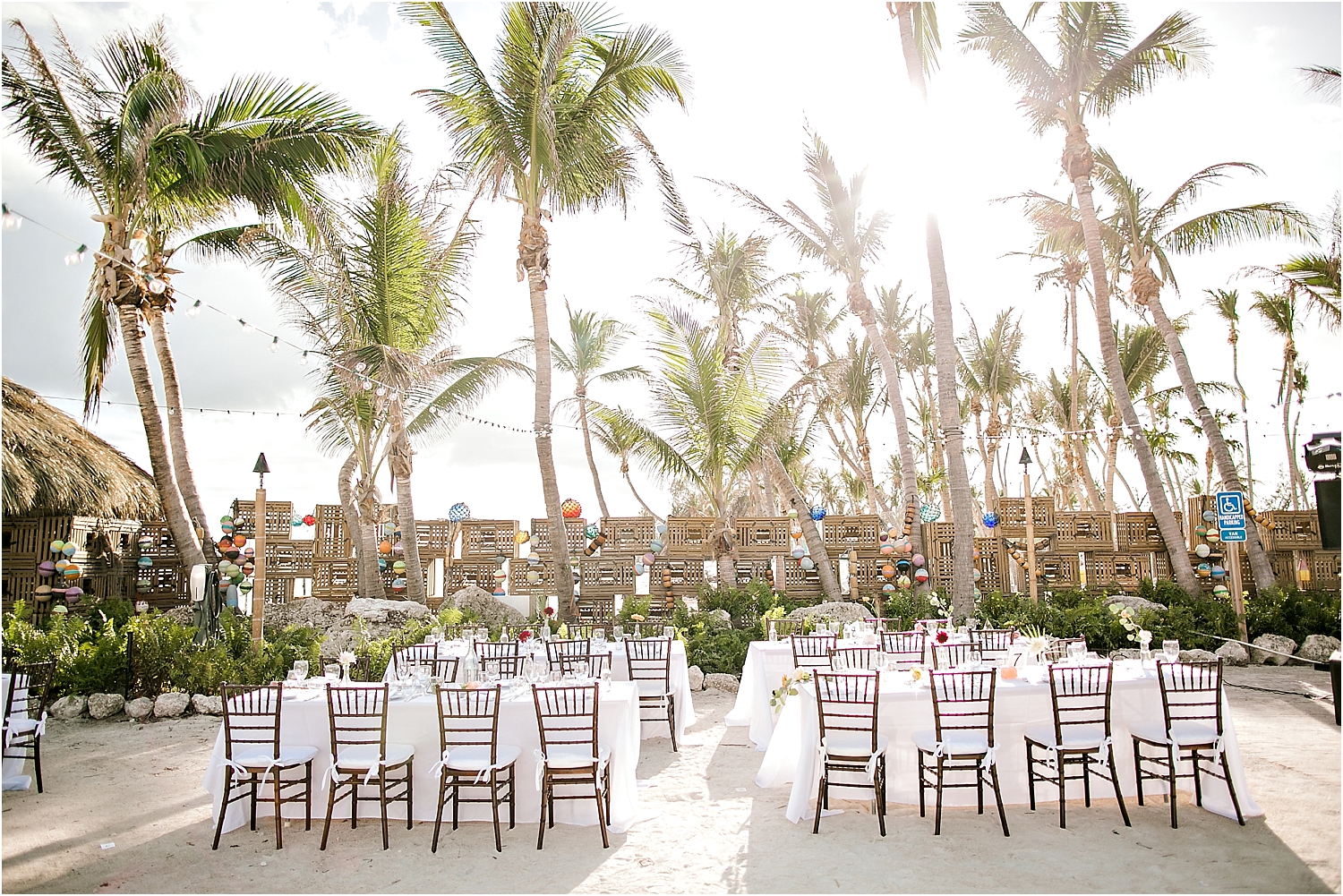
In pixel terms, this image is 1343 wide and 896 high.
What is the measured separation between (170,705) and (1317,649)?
52.7 ft

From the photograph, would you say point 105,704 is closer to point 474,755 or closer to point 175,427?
point 175,427

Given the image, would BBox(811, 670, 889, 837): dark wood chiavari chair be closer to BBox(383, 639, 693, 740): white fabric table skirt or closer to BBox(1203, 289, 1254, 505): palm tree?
BBox(383, 639, 693, 740): white fabric table skirt

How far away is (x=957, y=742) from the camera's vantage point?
5785 millimetres

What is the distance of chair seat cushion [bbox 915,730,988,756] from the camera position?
223 inches

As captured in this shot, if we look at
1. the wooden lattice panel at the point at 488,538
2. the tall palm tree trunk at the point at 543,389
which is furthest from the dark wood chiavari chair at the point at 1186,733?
the wooden lattice panel at the point at 488,538

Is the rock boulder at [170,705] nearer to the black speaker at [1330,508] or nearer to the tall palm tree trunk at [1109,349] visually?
the black speaker at [1330,508]

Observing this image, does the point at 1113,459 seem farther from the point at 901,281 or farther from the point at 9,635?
the point at 9,635

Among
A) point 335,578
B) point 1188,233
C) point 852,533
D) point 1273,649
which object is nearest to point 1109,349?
point 1188,233

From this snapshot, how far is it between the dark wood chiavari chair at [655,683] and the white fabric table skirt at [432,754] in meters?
2.26

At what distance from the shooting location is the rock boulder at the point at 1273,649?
505 inches

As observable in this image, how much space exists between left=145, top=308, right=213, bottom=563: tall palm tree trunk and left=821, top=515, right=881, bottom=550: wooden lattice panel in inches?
438

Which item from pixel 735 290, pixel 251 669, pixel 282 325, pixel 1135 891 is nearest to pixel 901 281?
pixel 735 290

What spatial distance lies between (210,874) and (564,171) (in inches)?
437

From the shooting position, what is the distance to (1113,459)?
2734 cm
